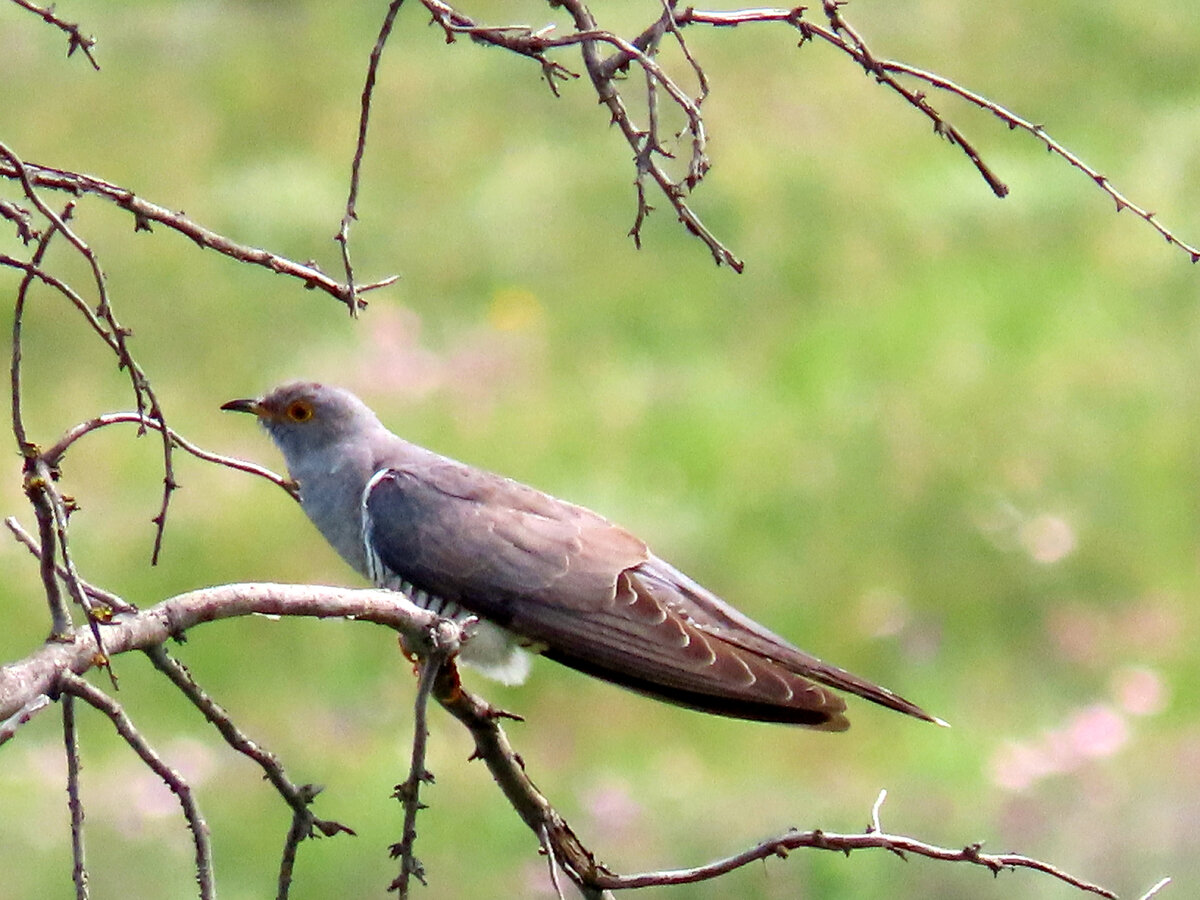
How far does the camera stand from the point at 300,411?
14.9 feet

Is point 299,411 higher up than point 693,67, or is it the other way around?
point 299,411

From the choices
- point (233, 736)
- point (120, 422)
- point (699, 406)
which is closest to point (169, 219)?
point (120, 422)

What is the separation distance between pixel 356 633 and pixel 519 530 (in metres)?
3.29

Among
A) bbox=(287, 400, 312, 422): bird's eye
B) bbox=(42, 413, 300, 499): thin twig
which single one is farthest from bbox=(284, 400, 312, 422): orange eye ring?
bbox=(42, 413, 300, 499): thin twig

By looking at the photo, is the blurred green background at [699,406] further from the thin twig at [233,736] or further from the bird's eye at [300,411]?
the thin twig at [233,736]

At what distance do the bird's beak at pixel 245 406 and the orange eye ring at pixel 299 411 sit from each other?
0.07m

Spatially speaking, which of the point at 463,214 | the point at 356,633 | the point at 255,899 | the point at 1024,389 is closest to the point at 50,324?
the point at 463,214

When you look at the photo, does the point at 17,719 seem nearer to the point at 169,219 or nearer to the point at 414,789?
the point at 414,789

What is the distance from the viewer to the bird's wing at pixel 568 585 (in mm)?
3816

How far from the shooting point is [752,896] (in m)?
6.05

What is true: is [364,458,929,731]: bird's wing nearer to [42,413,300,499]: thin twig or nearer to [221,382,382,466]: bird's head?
[221,382,382,466]: bird's head

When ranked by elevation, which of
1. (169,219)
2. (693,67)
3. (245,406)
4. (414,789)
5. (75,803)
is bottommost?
(75,803)

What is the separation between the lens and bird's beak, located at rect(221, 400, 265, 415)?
4.44 meters

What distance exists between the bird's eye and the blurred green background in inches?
85.2
